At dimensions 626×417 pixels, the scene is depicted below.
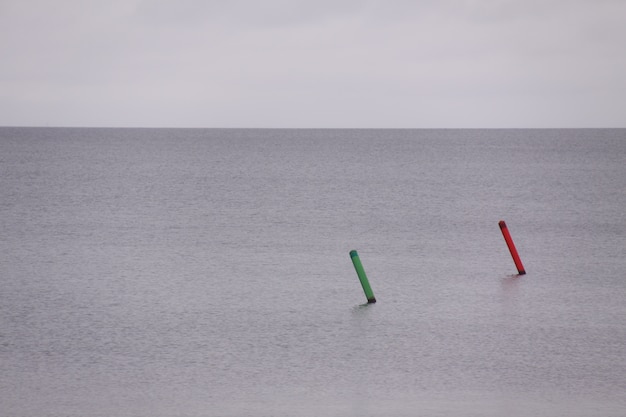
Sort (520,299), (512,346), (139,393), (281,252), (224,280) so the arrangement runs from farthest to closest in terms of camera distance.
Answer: (281,252)
(224,280)
(520,299)
(512,346)
(139,393)

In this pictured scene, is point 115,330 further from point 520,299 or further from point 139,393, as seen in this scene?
point 520,299

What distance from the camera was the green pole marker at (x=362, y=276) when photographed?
17.6m

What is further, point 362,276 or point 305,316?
point 362,276

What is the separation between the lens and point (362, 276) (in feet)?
59.1

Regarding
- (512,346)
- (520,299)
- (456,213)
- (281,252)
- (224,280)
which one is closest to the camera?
(512,346)

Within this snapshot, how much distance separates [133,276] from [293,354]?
8514 mm

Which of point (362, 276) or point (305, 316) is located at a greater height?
point (362, 276)

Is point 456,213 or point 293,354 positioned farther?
point 456,213

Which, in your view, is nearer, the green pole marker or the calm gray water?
the calm gray water

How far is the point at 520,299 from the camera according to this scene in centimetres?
1950

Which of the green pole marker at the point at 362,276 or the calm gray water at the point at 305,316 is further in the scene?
the green pole marker at the point at 362,276


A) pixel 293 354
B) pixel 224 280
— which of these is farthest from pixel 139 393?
pixel 224 280

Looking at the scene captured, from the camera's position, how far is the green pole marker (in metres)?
17.6

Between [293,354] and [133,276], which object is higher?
[133,276]
